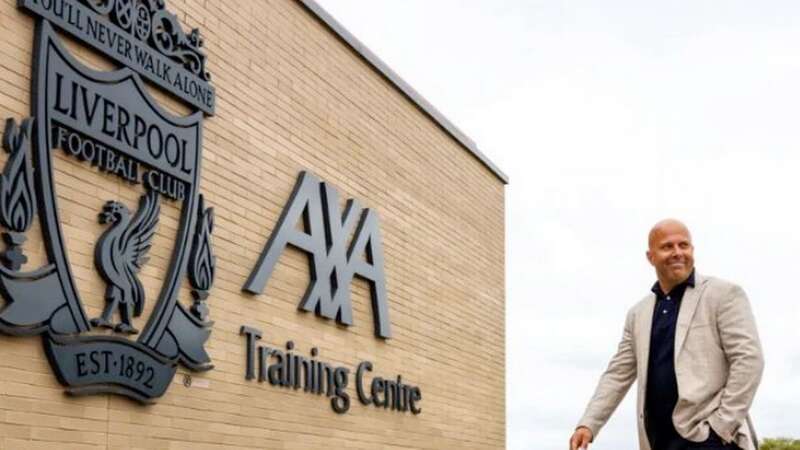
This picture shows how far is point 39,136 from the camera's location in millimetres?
7797

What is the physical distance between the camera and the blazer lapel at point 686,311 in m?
4.70

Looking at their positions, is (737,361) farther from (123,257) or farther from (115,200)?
(115,200)

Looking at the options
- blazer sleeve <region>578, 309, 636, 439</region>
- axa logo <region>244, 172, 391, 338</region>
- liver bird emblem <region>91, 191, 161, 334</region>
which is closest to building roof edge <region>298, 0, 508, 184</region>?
axa logo <region>244, 172, 391, 338</region>

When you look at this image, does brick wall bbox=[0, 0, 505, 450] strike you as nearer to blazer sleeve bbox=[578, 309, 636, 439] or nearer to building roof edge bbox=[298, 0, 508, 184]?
building roof edge bbox=[298, 0, 508, 184]

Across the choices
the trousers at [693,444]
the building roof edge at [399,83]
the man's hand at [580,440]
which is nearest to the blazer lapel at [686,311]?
the trousers at [693,444]

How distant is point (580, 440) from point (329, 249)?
23.8 feet

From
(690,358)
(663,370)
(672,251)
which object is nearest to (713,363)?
(690,358)

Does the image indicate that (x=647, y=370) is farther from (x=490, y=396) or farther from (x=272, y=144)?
(x=490, y=396)

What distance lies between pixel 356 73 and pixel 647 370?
8.69 metres

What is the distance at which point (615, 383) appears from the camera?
5.15m

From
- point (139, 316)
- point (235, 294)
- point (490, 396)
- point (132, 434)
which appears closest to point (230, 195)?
point (235, 294)

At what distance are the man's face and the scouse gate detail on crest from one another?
4.19 m

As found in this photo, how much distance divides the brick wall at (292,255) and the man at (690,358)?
13.6 ft

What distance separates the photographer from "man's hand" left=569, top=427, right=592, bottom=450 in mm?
4840
